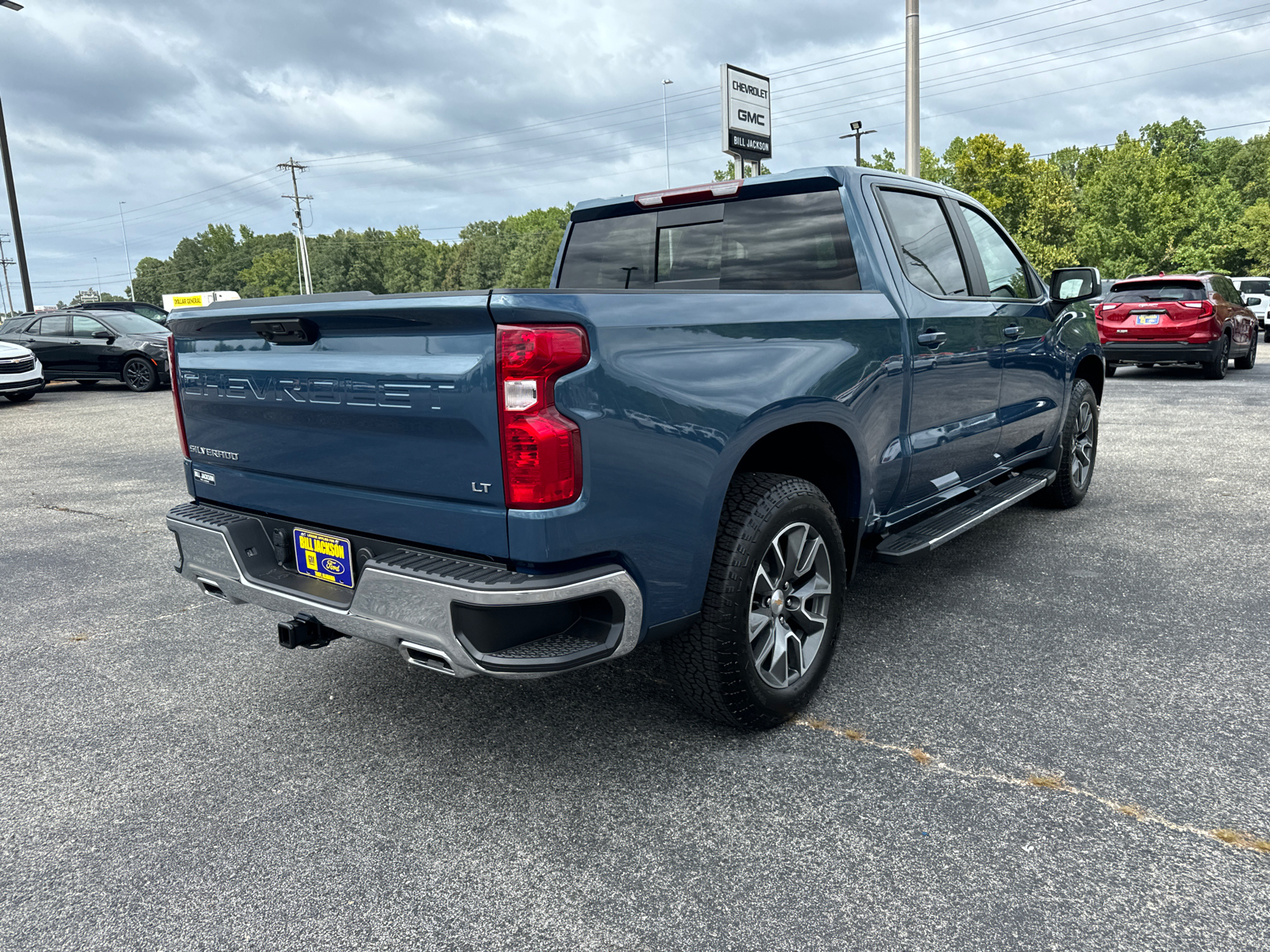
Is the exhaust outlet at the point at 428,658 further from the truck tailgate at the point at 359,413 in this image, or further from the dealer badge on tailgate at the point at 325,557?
the dealer badge on tailgate at the point at 325,557

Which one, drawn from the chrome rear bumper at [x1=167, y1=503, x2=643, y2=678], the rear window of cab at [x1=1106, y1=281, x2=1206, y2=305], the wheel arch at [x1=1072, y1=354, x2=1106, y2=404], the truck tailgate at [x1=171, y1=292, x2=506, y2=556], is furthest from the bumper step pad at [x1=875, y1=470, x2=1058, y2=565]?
the rear window of cab at [x1=1106, y1=281, x2=1206, y2=305]

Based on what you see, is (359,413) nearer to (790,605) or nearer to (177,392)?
(177,392)

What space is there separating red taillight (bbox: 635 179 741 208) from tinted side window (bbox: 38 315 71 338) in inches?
702

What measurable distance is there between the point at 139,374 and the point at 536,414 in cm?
1830

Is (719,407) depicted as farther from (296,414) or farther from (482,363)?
(296,414)

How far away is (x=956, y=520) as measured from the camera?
13.4ft

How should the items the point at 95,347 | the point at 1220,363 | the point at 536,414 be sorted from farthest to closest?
the point at 95,347
the point at 1220,363
the point at 536,414

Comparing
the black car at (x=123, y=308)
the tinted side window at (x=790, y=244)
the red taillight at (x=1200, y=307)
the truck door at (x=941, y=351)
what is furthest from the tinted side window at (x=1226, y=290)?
the black car at (x=123, y=308)

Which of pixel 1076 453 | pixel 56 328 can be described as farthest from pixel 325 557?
pixel 56 328

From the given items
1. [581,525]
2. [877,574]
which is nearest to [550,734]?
[581,525]

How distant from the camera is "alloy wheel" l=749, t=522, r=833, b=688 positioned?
2.98 metres

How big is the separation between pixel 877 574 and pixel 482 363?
3110mm

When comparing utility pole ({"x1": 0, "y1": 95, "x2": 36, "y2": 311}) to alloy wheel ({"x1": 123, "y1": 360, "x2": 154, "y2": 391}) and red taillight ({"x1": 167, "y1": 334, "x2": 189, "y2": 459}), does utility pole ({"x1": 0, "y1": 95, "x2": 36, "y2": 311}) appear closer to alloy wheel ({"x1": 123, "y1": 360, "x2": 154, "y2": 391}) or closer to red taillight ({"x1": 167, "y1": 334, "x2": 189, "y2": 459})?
alloy wheel ({"x1": 123, "y1": 360, "x2": 154, "y2": 391})

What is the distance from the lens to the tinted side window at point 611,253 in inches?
167
